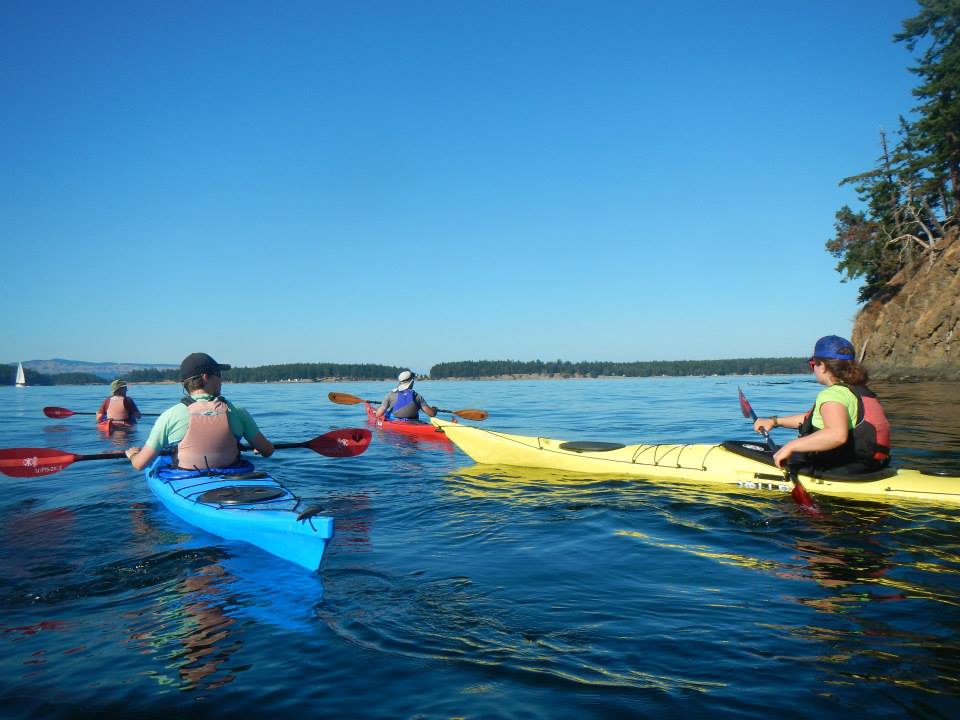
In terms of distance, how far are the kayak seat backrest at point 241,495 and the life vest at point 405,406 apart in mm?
8755

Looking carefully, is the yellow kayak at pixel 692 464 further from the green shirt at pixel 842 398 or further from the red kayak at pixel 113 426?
the red kayak at pixel 113 426

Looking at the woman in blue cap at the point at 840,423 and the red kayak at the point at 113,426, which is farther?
the red kayak at the point at 113,426

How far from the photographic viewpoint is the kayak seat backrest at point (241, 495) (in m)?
5.58

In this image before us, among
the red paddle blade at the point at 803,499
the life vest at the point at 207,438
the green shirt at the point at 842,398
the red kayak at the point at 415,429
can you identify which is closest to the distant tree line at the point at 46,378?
the red kayak at the point at 415,429

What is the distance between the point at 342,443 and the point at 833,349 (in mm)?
6268

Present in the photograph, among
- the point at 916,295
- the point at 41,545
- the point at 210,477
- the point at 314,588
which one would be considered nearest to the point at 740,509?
the point at 314,588

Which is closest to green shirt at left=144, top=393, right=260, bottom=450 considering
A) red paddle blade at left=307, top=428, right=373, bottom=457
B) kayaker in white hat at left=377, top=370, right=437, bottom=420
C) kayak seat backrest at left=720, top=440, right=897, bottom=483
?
red paddle blade at left=307, top=428, right=373, bottom=457

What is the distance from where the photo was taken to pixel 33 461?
24.7 ft

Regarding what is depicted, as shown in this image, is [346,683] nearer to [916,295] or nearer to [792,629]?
[792,629]

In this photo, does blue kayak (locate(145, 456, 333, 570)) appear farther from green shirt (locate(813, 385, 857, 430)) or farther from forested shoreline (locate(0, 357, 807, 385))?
forested shoreline (locate(0, 357, 807, 385))

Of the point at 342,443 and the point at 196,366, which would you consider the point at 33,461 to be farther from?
the point at 342,443

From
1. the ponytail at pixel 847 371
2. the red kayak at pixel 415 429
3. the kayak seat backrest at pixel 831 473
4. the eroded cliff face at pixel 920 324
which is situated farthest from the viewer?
the eroded cliff face at pixel 920 324

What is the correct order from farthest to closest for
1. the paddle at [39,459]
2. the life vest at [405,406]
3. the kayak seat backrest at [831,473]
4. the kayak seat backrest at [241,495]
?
the life vest at [405,406]
the paddle at [39,459]
the kayak seat backrest at [831,473]
the kayak seat backrest at [241,495]

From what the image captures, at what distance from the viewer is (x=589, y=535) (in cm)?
594
